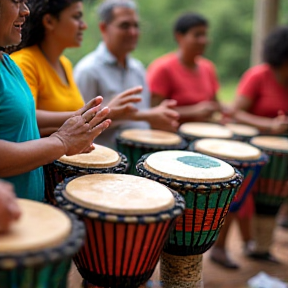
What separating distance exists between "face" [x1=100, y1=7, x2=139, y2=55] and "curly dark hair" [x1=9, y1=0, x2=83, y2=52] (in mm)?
830

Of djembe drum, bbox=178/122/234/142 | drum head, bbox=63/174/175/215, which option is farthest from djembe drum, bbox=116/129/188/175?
drum head, bbox=63/174/175/215

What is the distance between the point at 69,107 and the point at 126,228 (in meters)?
1.02

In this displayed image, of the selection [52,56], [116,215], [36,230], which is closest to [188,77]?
[52,56]

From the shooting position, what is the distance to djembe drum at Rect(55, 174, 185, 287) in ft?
4.67

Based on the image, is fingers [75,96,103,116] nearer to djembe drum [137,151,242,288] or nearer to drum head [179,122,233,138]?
djembe drum [137,151,242,288]

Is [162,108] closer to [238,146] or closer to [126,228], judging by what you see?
[238,146]

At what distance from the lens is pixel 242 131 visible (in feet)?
11.1

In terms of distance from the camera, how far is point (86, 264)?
5.34 feet

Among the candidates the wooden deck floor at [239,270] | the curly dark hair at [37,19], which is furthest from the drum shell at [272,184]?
the curly dark hair at [37,19]

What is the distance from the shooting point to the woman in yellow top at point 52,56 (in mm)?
2135

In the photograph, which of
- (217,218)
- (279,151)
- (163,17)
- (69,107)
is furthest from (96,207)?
(163,17)

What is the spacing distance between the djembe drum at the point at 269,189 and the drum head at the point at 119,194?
1.56m

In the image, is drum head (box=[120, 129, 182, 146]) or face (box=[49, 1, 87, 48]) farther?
drum head (box=[120, 129, 182, 146])

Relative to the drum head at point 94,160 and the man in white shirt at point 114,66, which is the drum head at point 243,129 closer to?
the man in white shirt at point 114,66
